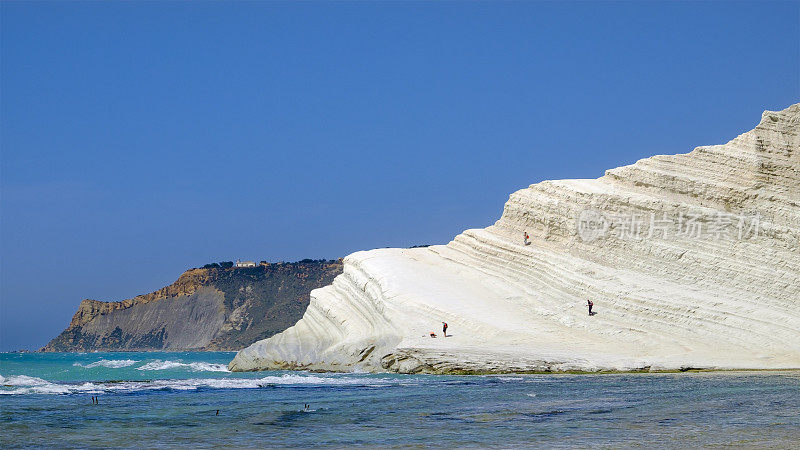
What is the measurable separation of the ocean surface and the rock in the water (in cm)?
9717

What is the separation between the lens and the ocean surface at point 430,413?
47.5 feet

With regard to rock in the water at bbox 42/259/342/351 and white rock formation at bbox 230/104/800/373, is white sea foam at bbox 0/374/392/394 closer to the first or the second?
white rock formation at bbox 230/104/800/373

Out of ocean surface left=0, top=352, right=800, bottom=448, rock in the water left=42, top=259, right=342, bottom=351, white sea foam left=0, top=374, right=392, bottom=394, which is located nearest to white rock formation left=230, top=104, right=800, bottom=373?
white sea foam left=0, top=374, right=392, bottom=394

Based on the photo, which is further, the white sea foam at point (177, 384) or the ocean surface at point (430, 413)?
the white sea foam at point (177, 384)

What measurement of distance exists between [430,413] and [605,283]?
19.7 metres

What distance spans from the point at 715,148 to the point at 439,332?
1533 cm

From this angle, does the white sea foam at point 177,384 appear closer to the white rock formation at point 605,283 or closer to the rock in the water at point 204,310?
the white rock formation at point 605,283

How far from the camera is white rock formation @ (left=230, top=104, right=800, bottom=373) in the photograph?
104ft

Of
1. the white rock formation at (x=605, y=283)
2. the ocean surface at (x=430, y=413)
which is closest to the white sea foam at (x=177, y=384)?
the ocean surface at (x=430, y=413)

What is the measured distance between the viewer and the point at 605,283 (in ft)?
119

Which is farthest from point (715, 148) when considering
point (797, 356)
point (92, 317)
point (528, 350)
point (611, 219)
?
point (92, 317)

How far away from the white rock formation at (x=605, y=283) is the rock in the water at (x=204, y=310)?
83428 millimetres

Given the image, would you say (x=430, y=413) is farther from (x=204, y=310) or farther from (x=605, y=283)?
(x=204, y=310)

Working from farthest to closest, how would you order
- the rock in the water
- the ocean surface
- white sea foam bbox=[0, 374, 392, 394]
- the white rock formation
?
the rock in the water < the white rock formation < white sea foam bbox=[0, 374, 392, 394] < the ocean surface
